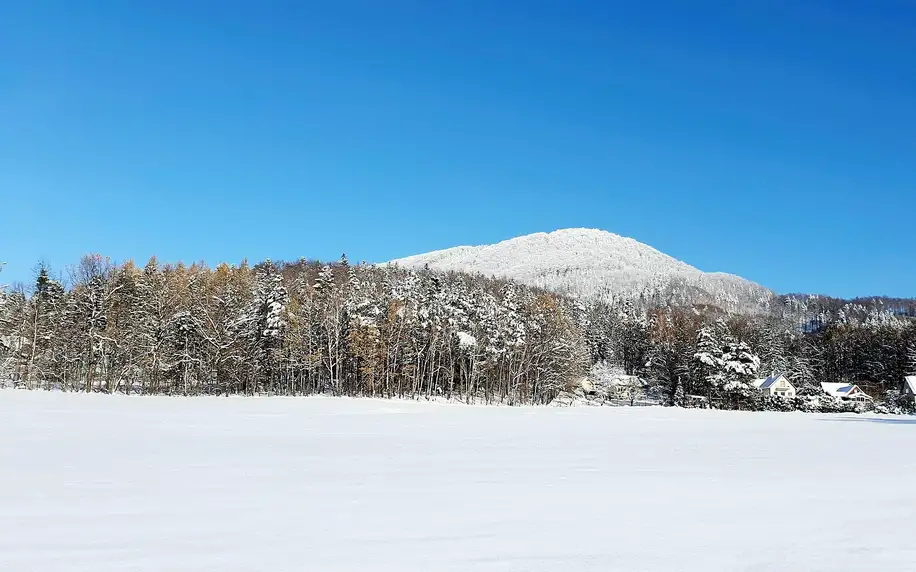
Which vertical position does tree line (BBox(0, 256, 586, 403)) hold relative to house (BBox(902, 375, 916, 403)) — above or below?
above

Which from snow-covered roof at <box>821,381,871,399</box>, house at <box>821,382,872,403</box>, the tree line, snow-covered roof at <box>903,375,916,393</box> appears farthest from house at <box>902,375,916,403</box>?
the tree line

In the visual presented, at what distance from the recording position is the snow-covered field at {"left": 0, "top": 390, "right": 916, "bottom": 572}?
21.0ft

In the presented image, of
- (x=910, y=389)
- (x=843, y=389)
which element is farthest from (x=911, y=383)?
(x=843, y=389)

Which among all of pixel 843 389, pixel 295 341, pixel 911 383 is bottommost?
pixel 843 389

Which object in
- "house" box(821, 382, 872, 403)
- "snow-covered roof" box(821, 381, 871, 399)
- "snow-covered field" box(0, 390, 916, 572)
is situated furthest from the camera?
"snow-covered roof" box(821, 381, 871, 399)

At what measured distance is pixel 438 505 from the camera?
9023mm

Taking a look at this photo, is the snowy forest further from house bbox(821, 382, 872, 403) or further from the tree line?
house bbox(821, 382, 872, 403)

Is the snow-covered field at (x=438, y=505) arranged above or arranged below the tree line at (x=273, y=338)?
below

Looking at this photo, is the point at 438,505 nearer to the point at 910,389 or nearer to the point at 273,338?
the point at 273,338

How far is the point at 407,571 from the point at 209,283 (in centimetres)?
6235

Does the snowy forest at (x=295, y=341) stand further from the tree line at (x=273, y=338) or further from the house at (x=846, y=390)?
the house at (x=846, y=390)

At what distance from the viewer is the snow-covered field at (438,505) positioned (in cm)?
641

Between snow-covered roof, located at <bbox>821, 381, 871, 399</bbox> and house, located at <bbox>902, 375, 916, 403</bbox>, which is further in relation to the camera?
snow-covered roof, located at <bbox>821, 381, 871, 399</bbox>

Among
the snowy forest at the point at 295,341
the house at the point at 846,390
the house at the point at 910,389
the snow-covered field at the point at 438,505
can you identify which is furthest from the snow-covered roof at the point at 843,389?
the snow-covered field at the point at 438,505
